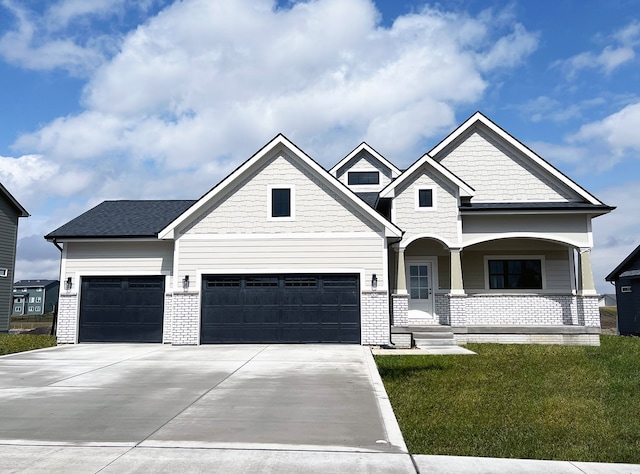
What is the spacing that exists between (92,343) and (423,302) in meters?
11.5

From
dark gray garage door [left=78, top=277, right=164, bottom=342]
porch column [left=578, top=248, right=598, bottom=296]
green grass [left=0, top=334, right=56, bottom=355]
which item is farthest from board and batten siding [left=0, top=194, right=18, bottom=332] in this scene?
porch column [left=578, top=248, right=598, bottom=296]

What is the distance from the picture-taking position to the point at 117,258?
1755 centimetres

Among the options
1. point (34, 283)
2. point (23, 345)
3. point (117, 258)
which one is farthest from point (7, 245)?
point (34, 283)

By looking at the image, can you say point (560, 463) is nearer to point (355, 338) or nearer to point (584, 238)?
point (355, 338)

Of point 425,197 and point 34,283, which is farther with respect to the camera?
point 34,283

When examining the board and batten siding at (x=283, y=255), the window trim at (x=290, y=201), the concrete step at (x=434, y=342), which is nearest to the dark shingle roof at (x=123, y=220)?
the board and batten siding at (x=283, y=255)

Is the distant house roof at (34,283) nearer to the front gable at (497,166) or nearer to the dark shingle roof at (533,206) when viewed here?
the front gable at (497,166)

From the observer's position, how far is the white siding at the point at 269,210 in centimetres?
1633

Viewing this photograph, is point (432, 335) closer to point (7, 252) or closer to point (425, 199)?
point (425, 199)

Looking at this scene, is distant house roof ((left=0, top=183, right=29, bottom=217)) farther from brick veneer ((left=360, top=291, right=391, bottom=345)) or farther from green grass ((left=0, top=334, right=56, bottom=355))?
brick veneer ((left=360, top=291, right=391, bottom=345))

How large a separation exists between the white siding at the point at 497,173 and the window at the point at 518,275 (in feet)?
7.74

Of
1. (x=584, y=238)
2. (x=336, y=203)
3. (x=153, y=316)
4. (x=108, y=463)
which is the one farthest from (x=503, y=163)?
(x=108, y=463)

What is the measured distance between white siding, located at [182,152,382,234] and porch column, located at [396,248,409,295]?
2062 millimetres

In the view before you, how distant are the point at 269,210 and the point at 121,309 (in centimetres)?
607
